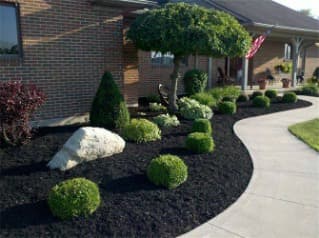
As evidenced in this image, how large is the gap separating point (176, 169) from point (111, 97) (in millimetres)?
2834

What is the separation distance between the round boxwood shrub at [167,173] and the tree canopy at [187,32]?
4.01 metres

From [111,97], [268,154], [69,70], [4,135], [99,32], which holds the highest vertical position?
[99,32]

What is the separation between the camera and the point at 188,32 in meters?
7.64

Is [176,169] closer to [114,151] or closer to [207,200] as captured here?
[207,200]

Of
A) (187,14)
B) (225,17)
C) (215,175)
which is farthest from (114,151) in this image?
(225,17)

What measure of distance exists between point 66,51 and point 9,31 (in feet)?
4.15

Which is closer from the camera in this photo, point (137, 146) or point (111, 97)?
point (137, 146)

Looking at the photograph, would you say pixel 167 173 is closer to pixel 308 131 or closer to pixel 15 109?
pixel 15 109

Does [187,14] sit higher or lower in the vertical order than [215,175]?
higher

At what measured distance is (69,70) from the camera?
7562mm

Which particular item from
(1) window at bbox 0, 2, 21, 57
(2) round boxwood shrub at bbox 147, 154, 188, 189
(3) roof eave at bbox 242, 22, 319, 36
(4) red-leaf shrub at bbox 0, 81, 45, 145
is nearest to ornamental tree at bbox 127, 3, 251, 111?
(1) window at bbox 0, 2, 21, 57

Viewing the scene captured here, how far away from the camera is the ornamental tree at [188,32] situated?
7.64m

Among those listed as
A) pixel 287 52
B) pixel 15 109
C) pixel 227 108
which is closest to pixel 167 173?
pixel 15 109

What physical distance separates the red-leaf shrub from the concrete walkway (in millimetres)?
3346
